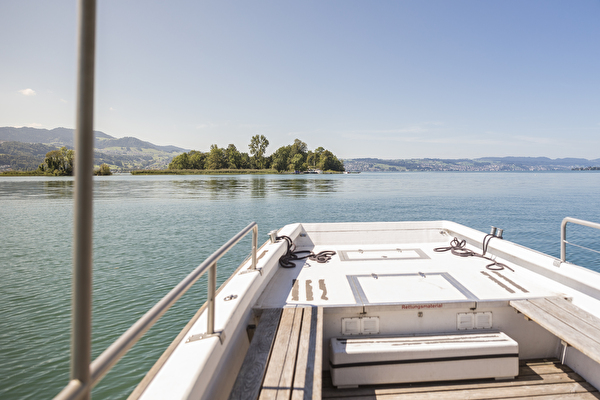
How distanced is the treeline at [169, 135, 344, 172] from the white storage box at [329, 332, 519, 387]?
109021 mm

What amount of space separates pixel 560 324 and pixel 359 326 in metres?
1.55

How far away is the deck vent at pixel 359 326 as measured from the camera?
2.90 m

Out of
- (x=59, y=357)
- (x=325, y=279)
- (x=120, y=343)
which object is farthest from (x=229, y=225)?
(x=120, y=343)

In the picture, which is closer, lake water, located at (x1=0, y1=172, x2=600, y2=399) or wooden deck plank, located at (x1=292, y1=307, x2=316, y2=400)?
wooden deck plank, located at (x1=292, y1=307, x2=316, y2=400)

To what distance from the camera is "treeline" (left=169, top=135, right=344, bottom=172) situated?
113 m

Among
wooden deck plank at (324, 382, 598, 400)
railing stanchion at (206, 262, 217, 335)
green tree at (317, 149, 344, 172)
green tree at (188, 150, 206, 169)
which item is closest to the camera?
railing stanchion at (206, 262, 217, 335)

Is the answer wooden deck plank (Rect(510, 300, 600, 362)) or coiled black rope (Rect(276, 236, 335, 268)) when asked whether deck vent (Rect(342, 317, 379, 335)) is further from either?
coiled black rope (Rect(276, 236, 335, 268))

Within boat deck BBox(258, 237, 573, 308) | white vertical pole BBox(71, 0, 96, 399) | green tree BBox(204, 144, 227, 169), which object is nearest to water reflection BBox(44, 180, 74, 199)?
boat deck BBox(258, 237, 573, 308)

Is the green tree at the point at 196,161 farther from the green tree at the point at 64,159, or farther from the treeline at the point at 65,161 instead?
the green tree at the point at 64,159

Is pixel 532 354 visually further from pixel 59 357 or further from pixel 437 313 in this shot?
pixel 59 357

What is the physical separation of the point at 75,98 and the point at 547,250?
15.4 metres

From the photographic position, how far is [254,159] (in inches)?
4624

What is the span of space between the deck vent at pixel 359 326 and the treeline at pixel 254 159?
357 feet

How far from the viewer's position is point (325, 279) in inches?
152
